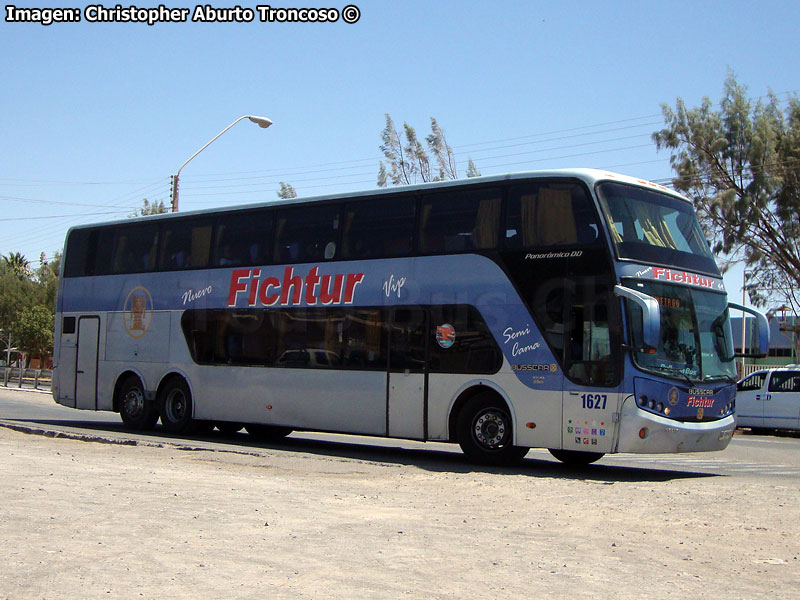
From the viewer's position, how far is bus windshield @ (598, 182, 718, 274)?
13.8 metres

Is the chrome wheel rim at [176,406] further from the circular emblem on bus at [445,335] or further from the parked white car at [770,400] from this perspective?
the parked white car at [770,400]

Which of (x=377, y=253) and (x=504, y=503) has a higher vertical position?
(x=377, y=253)

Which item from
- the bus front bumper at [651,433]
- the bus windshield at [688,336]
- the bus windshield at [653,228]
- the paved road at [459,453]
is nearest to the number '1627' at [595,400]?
the bus front bumper at [651,433]

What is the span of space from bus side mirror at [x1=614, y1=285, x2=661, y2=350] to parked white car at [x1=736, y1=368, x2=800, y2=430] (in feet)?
49.0

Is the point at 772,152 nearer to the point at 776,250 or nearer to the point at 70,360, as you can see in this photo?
the point at 776,250

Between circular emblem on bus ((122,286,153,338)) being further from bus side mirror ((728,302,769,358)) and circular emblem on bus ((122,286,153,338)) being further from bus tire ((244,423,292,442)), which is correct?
bus side mirror ((728,302,769,358))

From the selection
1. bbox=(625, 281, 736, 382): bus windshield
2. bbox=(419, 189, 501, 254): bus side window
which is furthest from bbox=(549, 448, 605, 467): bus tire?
bbox=(419, 189, 501, 254): bus side window

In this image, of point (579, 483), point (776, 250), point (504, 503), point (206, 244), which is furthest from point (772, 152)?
point (504, 503)

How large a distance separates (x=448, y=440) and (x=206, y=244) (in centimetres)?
690

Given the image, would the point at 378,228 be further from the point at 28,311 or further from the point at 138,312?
the point at 28,311

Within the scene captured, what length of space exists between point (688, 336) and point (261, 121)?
67.6ft

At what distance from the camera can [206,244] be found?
19391 millimetres

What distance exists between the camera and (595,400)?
13648 mm

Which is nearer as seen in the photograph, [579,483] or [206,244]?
[579,483]
